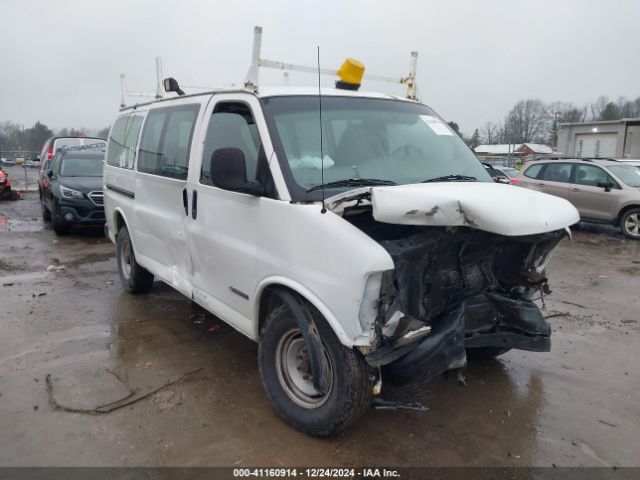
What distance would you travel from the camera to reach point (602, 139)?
3703cm

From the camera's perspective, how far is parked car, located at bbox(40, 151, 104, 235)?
970cm

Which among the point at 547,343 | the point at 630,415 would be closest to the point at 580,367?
the point at 630,415

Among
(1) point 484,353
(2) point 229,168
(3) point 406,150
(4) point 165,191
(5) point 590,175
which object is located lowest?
(1) point 484,353

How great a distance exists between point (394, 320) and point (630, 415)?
6.95ft

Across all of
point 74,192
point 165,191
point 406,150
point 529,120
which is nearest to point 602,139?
point 74,192

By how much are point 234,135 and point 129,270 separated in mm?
3044

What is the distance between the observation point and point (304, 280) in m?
2.98

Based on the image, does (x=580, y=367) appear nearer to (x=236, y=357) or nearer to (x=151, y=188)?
(x=236, y=357)

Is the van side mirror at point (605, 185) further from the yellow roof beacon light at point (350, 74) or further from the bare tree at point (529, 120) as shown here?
the bare tree at point (529, 120)

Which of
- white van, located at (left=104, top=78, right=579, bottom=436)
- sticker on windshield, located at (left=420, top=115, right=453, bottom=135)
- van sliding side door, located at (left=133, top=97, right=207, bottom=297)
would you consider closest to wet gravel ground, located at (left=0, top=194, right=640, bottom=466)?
white van, located at (left=104, top=78, right=579, bottom=436)

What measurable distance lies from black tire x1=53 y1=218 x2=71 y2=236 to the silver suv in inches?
410

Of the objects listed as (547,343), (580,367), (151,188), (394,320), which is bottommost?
(580,367)

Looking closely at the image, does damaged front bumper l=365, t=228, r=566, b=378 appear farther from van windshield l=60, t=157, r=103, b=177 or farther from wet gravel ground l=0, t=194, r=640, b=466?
van windshield l=60, t=157, r=103, b=177

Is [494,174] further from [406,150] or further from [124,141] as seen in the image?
[406,150]
